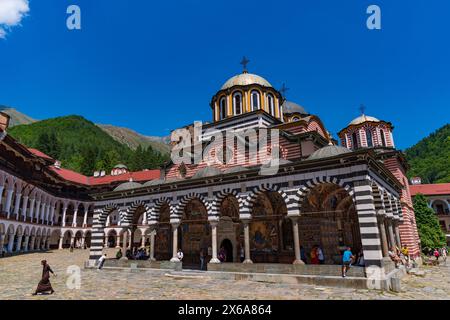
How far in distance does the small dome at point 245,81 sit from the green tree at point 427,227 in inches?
739

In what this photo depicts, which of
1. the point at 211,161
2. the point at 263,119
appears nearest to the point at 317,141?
the point at 263,119

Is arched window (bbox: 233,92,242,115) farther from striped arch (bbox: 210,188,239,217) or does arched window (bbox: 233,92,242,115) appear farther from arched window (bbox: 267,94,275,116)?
striped arch (bbox: 210,188,239,217)

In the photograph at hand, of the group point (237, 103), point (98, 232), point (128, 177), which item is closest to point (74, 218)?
point (128, 177)

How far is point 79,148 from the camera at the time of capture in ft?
297

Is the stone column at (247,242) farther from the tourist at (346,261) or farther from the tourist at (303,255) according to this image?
the tourist at (346,261)

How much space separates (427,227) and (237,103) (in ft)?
66.8

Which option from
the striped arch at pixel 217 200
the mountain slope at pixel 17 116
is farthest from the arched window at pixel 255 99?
the mountain slope at pixel 17 116

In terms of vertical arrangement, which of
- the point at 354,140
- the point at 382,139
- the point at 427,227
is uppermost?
the point at 354,140

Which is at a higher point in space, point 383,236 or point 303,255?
point 383,236

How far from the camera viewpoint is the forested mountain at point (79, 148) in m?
67.8

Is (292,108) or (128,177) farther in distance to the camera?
(128,177)

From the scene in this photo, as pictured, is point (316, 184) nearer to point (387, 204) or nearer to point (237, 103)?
point (387, 204)
